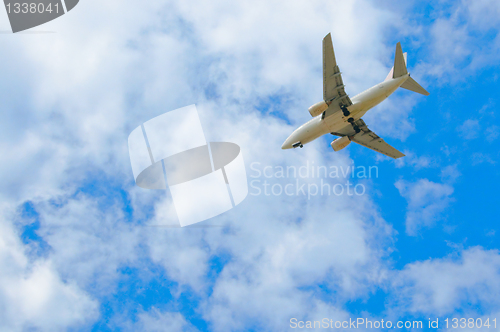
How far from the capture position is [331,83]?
40500mm

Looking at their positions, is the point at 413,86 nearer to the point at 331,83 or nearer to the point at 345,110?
the point at 345,110

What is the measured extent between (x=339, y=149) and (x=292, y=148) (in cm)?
728

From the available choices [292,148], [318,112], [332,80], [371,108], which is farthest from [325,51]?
[292,148]

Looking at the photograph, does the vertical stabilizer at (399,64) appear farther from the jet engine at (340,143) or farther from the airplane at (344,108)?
the jet engine at (340,143)

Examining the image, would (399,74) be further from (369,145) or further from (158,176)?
(158,176)

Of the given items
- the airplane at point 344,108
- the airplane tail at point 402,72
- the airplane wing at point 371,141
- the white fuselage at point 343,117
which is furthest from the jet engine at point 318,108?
the airplane tail at point 402,72

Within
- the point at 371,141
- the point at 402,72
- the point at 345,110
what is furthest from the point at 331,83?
the point at 371,141

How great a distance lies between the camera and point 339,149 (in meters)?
48.8

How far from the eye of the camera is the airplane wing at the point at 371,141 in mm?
48000

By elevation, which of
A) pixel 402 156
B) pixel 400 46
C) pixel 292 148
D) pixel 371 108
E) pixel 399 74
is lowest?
pixel 402 156

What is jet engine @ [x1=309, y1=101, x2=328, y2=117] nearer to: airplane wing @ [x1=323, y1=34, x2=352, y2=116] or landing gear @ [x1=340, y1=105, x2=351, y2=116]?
airplane wing @ [x1=323, y1=34, x2=352, y2=116]

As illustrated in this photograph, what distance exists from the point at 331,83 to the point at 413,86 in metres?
10.5

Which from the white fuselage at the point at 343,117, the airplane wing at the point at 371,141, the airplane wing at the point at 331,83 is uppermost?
the airplane wing at the point at 331,83

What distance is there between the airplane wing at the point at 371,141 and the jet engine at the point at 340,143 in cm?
79
